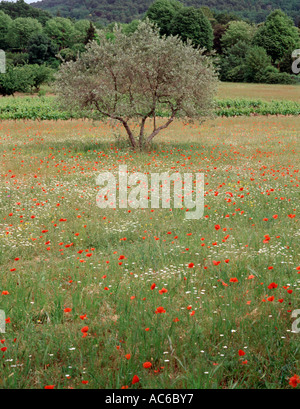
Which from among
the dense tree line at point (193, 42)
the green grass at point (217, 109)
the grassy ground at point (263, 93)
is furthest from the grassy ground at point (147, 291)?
the dense tree line at point (193, 42)

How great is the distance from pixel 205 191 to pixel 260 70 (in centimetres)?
6815

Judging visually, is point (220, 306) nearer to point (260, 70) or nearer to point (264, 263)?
point (264, 263)

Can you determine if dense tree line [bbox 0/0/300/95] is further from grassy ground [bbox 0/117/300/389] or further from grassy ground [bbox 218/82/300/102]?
grassy ground [bbox 0/117/300/389]

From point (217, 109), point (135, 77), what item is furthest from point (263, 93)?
point (135, 77)

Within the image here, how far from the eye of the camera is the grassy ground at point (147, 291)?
3945mm

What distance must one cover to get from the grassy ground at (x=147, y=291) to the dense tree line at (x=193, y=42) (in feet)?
156

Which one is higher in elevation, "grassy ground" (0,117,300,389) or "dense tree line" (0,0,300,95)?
"dense tree line" (0,0,300,95)

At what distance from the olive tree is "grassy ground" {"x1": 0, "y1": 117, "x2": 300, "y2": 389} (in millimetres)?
7155

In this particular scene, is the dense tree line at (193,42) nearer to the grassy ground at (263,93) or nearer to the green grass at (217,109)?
the grassy ground at (263,93)

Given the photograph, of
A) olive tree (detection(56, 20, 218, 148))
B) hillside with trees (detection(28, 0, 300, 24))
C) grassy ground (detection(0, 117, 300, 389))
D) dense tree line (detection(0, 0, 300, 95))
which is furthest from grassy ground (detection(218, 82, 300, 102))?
hillside with trees (detection(28, 0, 300, 24))

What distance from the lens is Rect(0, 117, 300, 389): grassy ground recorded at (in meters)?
3.95

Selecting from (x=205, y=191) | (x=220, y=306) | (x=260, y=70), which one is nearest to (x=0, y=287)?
(x=220, y=306)

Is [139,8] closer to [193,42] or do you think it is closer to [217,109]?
[193,42]

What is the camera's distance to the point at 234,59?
266 ft
